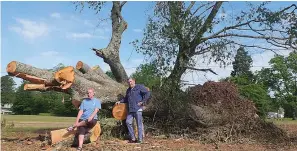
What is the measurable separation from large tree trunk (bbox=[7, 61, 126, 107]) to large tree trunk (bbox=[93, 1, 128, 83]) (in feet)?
4.12

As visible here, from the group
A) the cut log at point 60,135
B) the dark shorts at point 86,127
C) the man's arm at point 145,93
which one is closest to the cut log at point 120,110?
the man's arm at point 145,93

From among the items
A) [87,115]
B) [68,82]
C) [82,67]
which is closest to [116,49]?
[82,67]

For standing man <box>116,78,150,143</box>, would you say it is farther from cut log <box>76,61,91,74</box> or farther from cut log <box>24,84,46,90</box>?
cut log <box>24,84,46,90</box>

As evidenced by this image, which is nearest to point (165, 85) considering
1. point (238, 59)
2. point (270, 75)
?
point (238, 59)

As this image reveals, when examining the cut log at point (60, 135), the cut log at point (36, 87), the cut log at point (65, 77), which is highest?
the cut log at point (65, 77)

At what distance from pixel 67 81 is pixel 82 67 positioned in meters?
0.93

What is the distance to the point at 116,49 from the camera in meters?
13.5

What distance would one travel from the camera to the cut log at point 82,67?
11984mm

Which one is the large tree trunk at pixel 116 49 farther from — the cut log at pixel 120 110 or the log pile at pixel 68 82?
the cut log at pixel 120 110

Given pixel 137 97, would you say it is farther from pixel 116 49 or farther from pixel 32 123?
pixel 32 123

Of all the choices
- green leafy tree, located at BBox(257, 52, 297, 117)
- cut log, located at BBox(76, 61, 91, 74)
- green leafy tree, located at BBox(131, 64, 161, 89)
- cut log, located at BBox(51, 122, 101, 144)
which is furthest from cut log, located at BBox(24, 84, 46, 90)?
green leafy tree, located at BBox(257, 52, 297, 117)

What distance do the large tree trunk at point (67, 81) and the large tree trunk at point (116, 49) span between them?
126 cm

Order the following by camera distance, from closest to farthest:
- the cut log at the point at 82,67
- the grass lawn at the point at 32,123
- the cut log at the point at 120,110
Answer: the cut log at the point at 120,110 < the cut log at the point at 82,67 < the grass lawn at the point at 32,123

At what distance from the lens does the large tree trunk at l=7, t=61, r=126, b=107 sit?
1116cm
